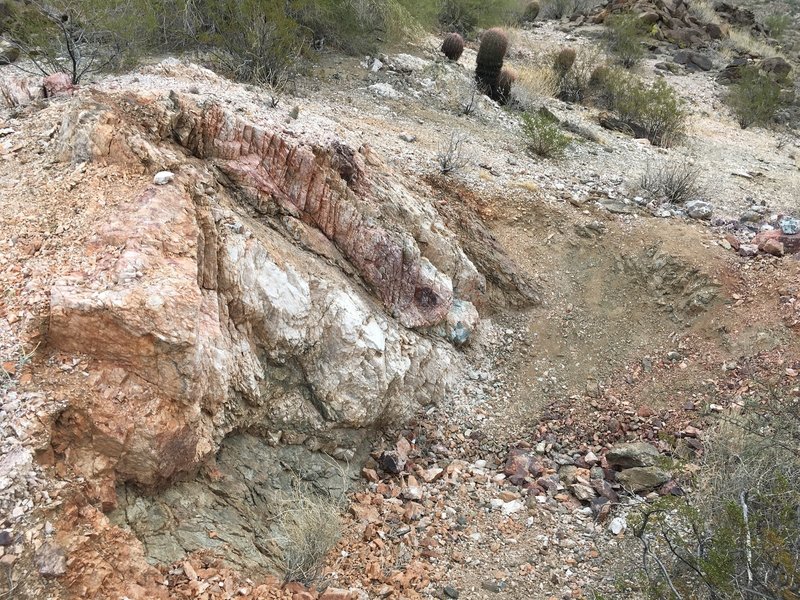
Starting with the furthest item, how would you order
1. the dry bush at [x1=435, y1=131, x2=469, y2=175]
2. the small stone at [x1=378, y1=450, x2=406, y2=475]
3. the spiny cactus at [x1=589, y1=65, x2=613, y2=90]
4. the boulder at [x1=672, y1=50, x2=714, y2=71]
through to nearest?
1. the boulder at [x1=672, y1=50, x2=714, y2=71]
2. the spiny cactus at [x1=589, y1=65, x2=613, y2=90]
3. the dry bush at [x1=435, y1=131, x2=469, y2=175]
4. the small stone at [x1=378, y1=450, x2=406, y2=475]

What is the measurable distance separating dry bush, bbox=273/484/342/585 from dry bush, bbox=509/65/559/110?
825cm

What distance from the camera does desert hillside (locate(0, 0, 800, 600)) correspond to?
2654 millimetres

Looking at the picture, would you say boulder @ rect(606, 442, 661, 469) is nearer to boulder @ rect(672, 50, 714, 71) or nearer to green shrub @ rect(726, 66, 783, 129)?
green shrub @ rect(726, 66, 783, 129)

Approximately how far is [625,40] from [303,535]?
51.4 feet

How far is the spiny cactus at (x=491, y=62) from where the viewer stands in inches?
384

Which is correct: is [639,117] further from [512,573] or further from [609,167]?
[512,573]

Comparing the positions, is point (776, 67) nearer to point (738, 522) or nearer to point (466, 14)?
point (466, 14)

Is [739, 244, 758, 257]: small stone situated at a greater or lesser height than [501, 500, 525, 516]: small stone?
greater

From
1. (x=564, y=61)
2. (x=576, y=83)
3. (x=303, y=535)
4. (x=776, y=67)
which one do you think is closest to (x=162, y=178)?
(x=303, y=535)

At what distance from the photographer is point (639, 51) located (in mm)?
14773

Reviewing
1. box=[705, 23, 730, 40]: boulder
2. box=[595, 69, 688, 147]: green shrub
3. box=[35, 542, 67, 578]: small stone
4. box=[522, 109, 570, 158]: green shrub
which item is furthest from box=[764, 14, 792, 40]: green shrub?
box=[35, 542, 67, 578]: small stone

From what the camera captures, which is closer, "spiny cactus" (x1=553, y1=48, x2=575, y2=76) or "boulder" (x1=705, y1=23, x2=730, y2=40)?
"spiny cactus" (x1=553, y1=48, x2=575, y2=76)

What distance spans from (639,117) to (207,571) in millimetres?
10212

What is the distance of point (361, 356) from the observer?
4117 millimetres
